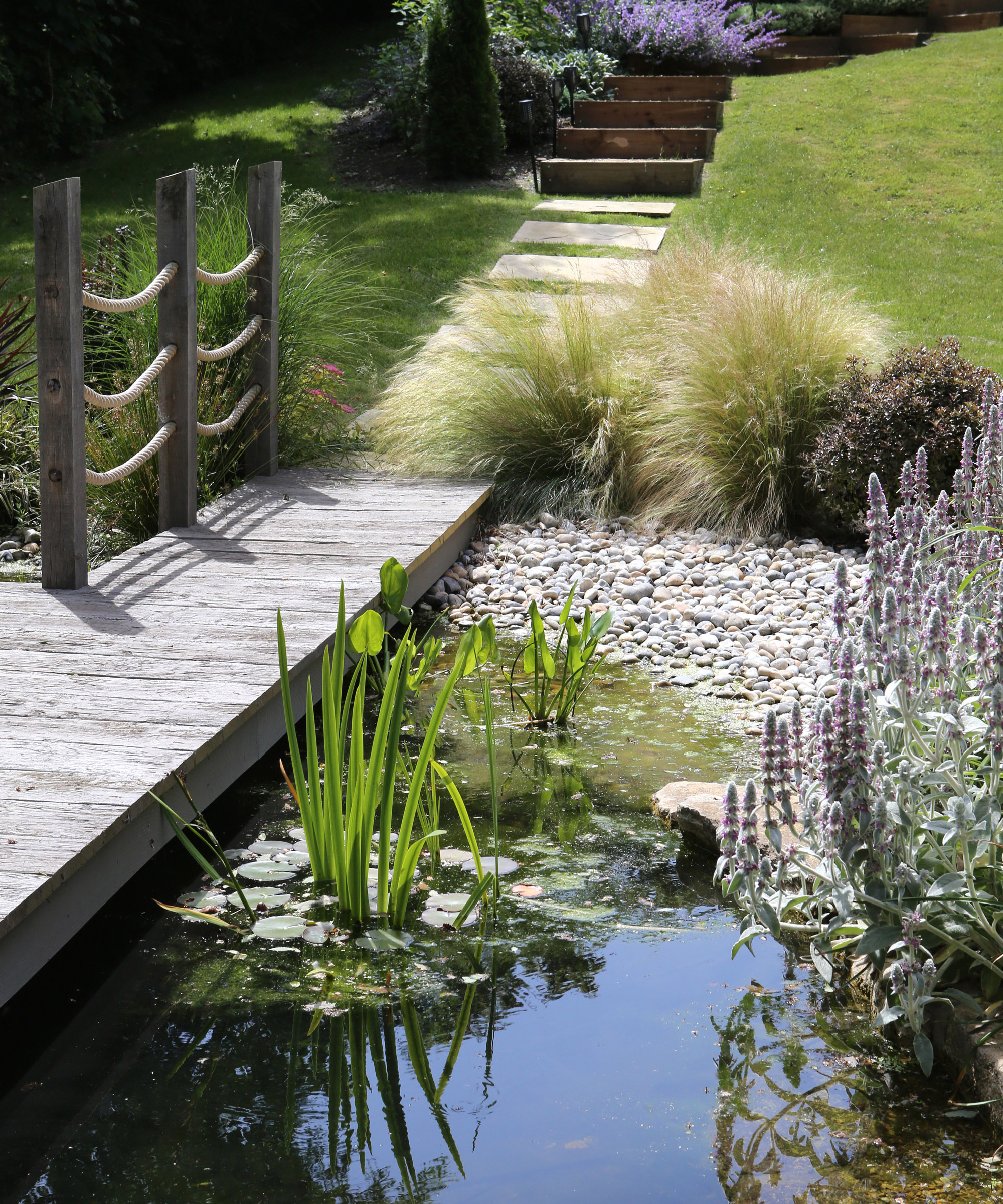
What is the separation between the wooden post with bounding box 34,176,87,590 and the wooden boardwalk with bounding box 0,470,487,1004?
14 centimetres

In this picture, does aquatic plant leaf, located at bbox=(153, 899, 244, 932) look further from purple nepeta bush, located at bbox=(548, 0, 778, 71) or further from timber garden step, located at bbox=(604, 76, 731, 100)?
purple nepeta bush, located at bbox=(548, 0, 778, 71)

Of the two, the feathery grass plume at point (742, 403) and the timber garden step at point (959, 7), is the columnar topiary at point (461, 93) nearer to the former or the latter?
the feathery grass plume at point (742, 403)

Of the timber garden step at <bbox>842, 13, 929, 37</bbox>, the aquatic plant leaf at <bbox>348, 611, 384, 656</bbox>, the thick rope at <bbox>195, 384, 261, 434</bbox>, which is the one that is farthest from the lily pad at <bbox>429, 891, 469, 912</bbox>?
the timber garden step at <bbox>842, 13, 929, 37</bbox>

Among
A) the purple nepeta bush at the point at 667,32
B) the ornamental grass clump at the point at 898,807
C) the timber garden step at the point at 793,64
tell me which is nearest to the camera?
the ornamental grass clump at the point at 898,807

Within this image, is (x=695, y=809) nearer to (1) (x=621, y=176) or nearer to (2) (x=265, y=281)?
(2) (x=265, y=281)

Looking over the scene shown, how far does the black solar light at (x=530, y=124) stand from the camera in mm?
9531

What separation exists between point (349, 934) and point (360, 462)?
11.9ft

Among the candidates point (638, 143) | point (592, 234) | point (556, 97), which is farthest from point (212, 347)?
point (556, 97)

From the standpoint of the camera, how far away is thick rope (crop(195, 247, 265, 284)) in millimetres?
4523

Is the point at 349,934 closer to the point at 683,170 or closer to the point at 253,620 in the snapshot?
the point at 253,620

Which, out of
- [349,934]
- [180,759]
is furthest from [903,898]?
[180,759]

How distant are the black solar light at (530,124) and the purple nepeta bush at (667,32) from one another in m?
2.38

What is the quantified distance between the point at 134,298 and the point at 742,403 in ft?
8.35

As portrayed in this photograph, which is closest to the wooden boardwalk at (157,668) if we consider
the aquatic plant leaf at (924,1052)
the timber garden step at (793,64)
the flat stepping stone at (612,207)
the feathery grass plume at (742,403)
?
the feathery grass plume at (742,403)
